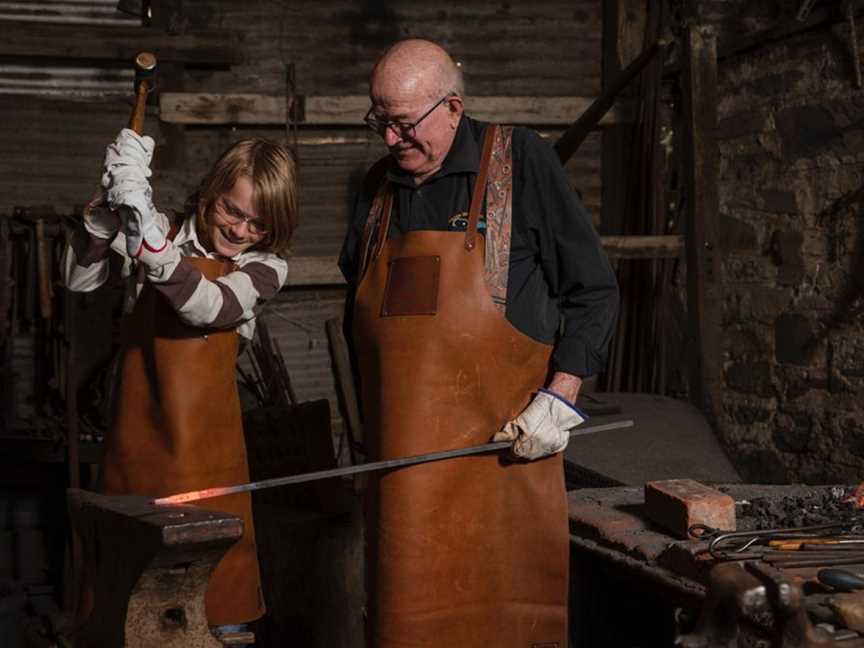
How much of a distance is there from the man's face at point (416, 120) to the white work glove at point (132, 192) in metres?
0.59

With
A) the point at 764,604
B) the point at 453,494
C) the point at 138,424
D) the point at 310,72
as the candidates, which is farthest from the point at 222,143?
the point at 764,604

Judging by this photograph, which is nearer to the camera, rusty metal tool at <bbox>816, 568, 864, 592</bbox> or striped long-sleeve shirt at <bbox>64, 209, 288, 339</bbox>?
rusty metal tool at <bbox>816, 568, 864, 592</bbox>

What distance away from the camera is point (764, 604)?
86.7 inches

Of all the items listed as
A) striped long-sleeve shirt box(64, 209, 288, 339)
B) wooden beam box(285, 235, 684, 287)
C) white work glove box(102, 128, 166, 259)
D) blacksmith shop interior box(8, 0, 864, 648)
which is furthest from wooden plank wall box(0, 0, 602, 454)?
white work glove box(102, 128, 166, 259)

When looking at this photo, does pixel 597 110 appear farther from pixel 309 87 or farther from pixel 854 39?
pixel 309 87

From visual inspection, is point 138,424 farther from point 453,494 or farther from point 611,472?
point 611,472

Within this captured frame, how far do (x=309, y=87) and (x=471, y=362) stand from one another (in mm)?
3638

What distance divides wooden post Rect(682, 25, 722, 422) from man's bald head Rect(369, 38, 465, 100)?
131 inches

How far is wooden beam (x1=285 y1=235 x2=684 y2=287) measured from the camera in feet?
21.0

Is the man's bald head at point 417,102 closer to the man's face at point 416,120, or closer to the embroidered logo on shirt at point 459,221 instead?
the man's face at point 416,120

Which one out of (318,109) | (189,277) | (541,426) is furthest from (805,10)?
(189,277)

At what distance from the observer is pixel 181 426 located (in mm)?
3383

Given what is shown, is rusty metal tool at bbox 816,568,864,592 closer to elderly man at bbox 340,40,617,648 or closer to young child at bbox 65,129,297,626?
elderly man at bbox 340,40,617,648

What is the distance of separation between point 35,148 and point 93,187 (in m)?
0.33
